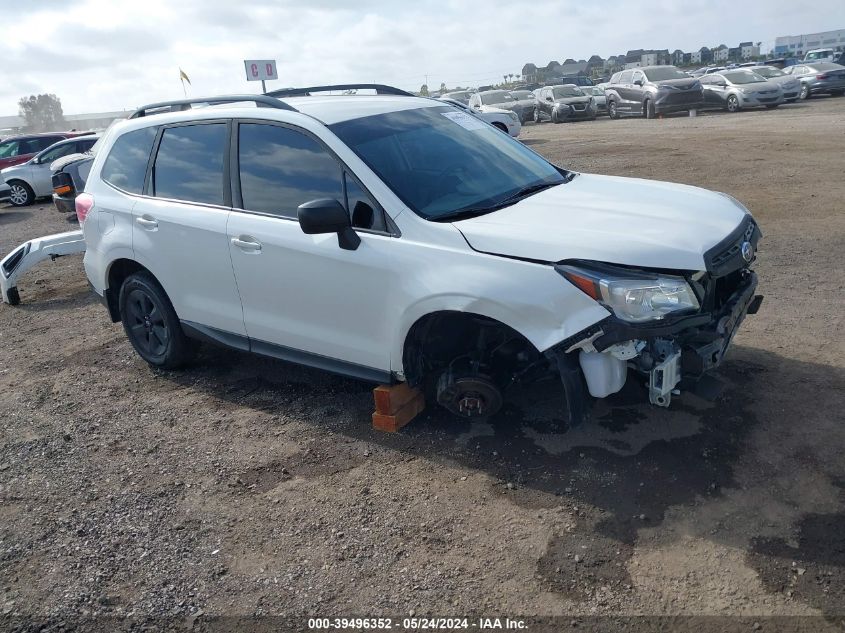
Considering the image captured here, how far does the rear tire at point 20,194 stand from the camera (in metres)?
17.8

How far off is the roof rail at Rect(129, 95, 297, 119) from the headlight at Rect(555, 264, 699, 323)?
7.07ft

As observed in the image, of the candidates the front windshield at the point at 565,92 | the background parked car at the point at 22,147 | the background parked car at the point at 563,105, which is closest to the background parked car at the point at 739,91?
the background parked car at the point at 563,105

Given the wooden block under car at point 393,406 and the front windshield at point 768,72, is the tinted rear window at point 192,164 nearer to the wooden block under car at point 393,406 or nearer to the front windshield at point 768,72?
the wooden block under car at point 393,406

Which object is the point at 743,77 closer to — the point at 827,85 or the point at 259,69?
the point at 827,85

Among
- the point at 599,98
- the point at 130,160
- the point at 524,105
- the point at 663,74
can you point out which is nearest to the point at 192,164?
the point at 130,160

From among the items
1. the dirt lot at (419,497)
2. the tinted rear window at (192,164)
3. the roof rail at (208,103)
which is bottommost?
the dirt lot at (419,497)

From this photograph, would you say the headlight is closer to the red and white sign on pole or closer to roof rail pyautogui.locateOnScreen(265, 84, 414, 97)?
roof rail pyautogui.locateOnScreen(265, 84, 414, 97)

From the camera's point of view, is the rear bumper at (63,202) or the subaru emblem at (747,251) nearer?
the subaru emblem at (747,251)

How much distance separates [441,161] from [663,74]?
80.5ft

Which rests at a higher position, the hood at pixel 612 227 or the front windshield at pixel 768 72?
the front windshield at pixel 768 72

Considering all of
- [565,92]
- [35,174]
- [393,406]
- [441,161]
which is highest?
[565,92]

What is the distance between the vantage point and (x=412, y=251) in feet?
12.5

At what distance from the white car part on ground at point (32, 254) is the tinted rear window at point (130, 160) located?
301cm

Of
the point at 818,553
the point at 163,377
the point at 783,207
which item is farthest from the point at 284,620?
the point at 783,207
